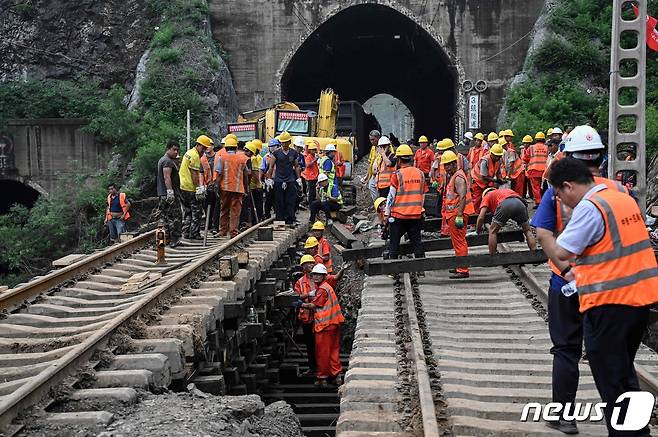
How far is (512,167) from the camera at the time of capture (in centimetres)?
1527

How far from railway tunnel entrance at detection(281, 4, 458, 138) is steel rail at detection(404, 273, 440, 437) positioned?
2163cm

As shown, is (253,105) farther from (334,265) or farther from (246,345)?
(246,345)

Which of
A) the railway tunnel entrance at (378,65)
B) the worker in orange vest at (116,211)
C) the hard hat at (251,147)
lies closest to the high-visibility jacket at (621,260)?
the hard hat at (251,147)

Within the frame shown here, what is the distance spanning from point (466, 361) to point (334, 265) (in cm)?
808

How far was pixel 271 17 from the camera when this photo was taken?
28156 mm

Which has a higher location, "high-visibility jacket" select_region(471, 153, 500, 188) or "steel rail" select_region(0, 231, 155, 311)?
"high-visibility jacket" select_region(471, 153, 500, 188)

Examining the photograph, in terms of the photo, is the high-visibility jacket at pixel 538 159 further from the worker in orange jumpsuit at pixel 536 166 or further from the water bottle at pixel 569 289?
the water bottle at pixel 569 289

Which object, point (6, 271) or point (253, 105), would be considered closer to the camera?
point (6, 271)

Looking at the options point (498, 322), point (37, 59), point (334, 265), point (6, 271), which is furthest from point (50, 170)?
point (498, 322)

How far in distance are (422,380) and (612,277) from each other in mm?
2016

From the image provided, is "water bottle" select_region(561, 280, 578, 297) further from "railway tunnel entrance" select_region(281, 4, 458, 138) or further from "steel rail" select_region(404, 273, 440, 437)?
"railway tunnel entrance" select_region(281, 4, 458, 138)

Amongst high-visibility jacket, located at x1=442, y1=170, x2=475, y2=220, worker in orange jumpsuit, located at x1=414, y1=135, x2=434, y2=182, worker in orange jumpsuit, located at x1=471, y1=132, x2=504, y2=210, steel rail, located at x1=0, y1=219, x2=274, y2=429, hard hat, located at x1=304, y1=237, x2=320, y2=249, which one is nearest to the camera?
steel rail, located at x1=0, y1=219, x2=274, y2=429

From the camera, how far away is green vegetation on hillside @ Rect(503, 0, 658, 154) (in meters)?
24.9

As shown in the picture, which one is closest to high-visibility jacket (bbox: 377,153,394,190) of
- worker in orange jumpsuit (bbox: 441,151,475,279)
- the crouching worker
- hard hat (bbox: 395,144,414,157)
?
worker in orange jumpsuit (bbox: 441,151,475,279)
